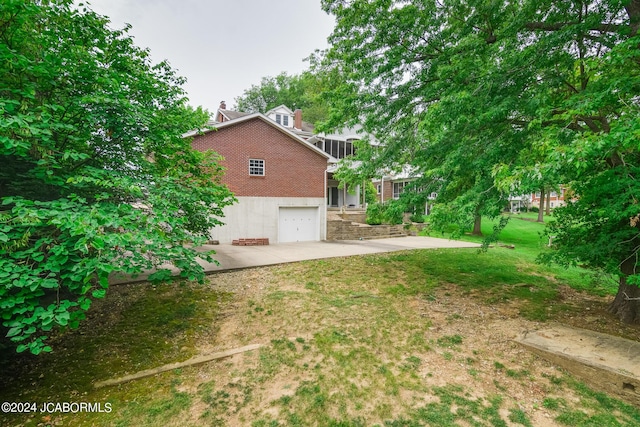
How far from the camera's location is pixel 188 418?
3.08 m

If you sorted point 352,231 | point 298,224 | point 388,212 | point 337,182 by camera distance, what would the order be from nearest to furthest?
point 388,212 → point 298,224 → point 352,231 → point 337,182

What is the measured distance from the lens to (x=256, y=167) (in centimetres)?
1415

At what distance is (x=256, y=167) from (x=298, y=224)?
375 centimetres

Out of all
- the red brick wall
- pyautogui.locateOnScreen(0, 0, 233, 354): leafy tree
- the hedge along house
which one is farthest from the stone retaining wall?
pyautogui.locateOnScreen(0, 0, 233, 354): leafy tree

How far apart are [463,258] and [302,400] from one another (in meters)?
9.38

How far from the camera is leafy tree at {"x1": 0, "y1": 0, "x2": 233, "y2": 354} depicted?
2793mm

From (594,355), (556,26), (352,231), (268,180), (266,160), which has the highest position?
(556,26)

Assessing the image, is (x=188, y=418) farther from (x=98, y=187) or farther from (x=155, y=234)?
(x=98, y=187)

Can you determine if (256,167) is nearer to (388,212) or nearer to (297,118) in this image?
(388,212)

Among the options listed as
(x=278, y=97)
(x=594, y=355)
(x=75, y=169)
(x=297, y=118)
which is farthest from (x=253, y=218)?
(x=278, y=97)

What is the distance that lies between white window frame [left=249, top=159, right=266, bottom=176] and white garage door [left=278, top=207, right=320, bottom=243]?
7.14ft

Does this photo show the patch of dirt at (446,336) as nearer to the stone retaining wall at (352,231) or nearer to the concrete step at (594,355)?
the concrete step at (594,355)

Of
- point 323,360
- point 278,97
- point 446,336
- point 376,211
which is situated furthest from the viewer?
point 278,97

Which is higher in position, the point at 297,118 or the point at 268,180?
the point at 297,118
